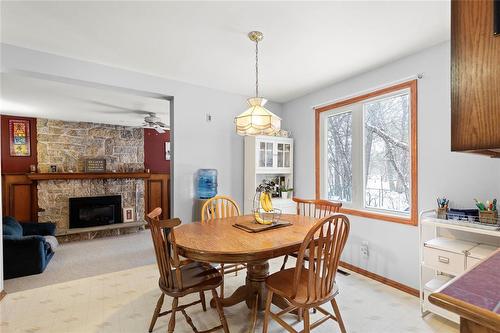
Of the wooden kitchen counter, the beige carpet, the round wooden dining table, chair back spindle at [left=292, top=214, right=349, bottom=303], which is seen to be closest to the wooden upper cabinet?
the wooden kitchen counter

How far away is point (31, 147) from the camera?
4957 mm

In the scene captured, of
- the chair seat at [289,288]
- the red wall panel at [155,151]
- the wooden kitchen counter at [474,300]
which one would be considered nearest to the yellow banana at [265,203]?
the chair seat at [289,288]

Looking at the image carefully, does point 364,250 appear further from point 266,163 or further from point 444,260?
point 266,163

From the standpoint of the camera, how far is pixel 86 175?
16.8 feet

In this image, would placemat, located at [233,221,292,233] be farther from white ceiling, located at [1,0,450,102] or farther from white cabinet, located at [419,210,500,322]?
white ceiling, located at [1,0,450,102]

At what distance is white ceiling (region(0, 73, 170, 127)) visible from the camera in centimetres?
332

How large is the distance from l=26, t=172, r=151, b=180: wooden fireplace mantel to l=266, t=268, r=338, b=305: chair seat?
4.73 meters

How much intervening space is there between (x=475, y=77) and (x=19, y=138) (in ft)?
21.7

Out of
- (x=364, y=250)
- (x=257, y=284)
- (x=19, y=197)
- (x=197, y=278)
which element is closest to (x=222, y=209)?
(x=257, y=284)

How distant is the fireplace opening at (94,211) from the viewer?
5129 millimetres

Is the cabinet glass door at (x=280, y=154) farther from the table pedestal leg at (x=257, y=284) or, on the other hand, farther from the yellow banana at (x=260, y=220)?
the table pedestal leg at (x=257, y=284)

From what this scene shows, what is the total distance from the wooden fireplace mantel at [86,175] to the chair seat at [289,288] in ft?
15.5

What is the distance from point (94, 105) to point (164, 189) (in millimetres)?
2616

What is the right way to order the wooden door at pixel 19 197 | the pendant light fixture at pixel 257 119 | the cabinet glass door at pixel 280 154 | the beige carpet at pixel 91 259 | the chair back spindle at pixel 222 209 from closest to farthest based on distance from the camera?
the pendant light fixture at pixel 257 119, the chair back spindle at pixel 222 209, the beige carpet at pixel 91 259, the cabinet glass door at pixel 280 154, the wooden door at pixel 19 197
